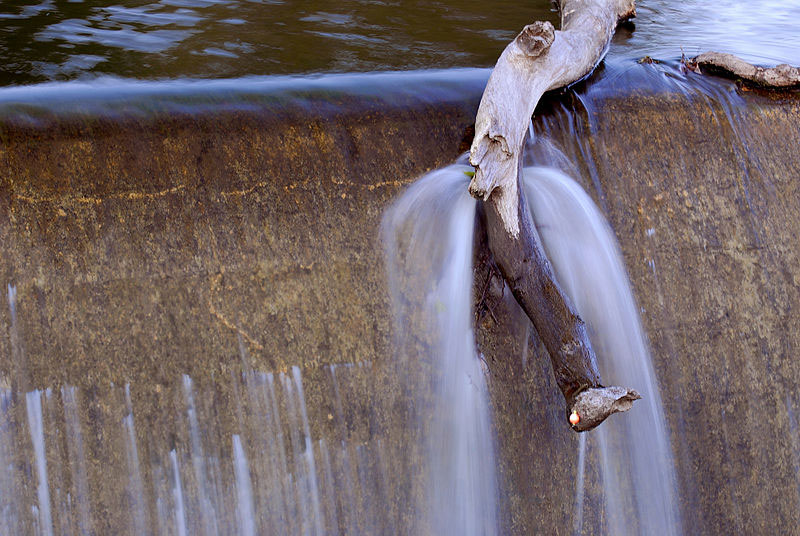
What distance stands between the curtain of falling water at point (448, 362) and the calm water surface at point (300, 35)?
1339mm

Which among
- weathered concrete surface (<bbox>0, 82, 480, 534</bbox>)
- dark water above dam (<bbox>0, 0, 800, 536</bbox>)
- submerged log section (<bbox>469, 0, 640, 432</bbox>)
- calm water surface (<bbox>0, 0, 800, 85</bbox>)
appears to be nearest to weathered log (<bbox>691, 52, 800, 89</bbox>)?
dark water above dam (<bbox>0, 0, 800, 536</bbox>)

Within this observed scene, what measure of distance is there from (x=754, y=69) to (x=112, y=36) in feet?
9.73

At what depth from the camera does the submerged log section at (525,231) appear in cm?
248

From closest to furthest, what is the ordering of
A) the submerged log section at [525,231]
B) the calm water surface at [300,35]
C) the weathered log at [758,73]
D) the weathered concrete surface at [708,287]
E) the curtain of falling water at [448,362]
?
the submerged log section at [525,231]
the curtain of falling water at [448,362]
the weathered concrete surface at [708,287]
the weathered log at [758,73]
the calm water surface at [300,35]

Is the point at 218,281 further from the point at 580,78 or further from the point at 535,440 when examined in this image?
the point at 580,78

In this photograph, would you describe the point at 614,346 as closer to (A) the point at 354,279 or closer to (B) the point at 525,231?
(B) the point at 525,231

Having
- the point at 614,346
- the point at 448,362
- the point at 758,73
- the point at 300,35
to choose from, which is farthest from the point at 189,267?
the point at 758,73

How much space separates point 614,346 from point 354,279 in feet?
3.06

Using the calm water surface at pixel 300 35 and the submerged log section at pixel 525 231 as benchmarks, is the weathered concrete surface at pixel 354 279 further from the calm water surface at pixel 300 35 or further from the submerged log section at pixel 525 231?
the calm water surface at pixel 300 35

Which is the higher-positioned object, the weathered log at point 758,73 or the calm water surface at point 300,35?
the calm water surface at point 300,35

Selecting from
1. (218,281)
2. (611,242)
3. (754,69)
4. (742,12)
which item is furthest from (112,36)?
(742,12)

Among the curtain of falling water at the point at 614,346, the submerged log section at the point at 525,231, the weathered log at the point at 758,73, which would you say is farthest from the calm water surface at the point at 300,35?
the curtain of falling water at the point at 614,346

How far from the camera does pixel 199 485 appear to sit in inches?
104

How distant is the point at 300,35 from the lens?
443 cm
